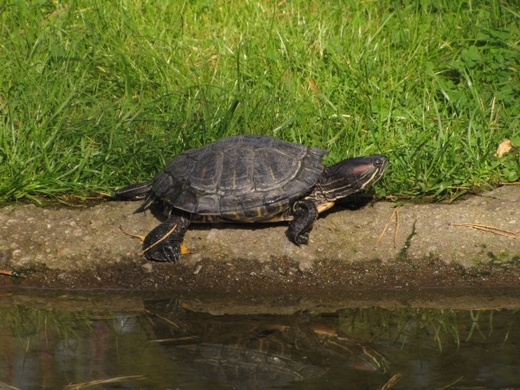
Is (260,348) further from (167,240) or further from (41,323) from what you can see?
(41,323)

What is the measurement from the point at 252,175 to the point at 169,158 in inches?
37.0

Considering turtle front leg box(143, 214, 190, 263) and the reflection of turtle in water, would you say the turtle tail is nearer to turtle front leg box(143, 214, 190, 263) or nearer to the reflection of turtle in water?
turtle front leg box(143, 214, 190, 263)

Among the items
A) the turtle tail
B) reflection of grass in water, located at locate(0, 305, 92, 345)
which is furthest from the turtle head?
reflection of grass in water, located at locate(0, 305, 92, 345)

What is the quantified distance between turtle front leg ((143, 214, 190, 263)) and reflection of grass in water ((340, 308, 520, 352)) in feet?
3.66

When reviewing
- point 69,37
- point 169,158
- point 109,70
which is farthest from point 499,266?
point 69,37

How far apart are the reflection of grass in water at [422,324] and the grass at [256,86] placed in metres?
1.13

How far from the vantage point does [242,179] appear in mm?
5141

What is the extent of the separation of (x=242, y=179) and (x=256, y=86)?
4.71 feet

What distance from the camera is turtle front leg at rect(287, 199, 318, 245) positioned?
5141mm

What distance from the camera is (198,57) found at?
269 inches

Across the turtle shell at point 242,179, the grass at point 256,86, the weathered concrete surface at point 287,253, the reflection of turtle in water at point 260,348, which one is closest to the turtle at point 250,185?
the turtle shell at point 242,179

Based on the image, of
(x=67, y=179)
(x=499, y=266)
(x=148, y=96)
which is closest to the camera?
(x=499, y=266)

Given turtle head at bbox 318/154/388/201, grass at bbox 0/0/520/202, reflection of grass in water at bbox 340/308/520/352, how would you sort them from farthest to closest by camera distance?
1. grass at bbox 0/0/520/202
2. turtle head at bbox 318/154/388/201
3. reflection of grass in water at bbox 340/308/520/352

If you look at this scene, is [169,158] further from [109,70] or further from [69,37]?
[69,37]
